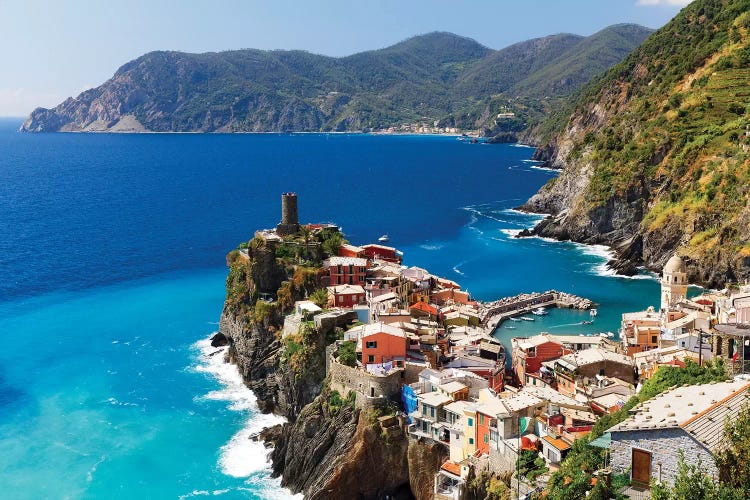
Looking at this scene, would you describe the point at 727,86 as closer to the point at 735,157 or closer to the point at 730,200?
the point at 735,157

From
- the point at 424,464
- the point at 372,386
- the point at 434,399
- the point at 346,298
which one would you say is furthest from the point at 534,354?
the point at 346,298

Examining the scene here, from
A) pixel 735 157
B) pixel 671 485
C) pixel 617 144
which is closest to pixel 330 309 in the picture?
pixel 671 485

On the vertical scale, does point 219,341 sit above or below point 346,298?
below

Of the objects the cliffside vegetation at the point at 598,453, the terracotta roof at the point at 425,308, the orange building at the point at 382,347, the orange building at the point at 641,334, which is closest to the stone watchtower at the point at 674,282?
the orange building at the point at 641,334

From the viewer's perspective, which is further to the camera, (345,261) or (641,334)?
(345,261)

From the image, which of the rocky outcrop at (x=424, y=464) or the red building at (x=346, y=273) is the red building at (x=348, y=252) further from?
the rocky outcrop at (x=424, y=464)

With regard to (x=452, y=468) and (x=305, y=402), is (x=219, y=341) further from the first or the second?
(x=452, y=468)

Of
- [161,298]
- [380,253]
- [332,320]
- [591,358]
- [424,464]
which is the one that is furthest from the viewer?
[161,298]
